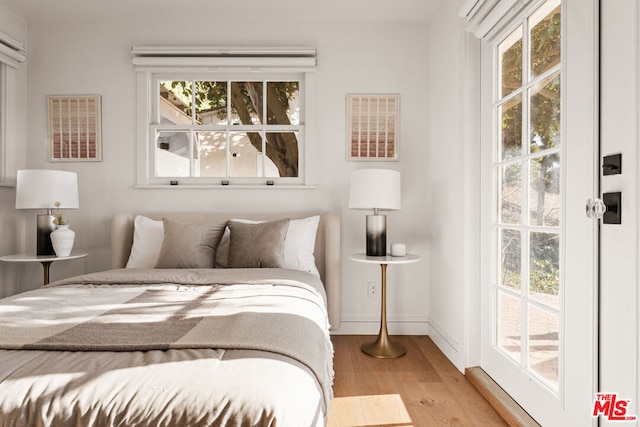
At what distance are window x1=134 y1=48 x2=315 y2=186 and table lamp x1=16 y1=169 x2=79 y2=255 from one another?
0.61m

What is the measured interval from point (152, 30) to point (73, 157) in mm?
1195

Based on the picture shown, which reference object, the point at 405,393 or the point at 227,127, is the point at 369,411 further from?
the point at 227,127

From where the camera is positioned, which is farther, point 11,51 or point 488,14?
point 11,51

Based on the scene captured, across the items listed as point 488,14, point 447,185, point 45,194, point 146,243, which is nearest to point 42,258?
point 45,194

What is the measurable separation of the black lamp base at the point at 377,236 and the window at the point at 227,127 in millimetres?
786

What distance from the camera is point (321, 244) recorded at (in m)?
3.02

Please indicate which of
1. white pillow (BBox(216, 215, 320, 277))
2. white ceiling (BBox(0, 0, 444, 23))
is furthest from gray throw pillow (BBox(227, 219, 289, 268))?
white ceiling (BBox(0, 0, 444, 23))

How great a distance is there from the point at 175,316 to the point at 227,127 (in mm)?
2098

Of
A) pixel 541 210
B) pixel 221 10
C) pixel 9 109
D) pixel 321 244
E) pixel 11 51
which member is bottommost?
pixel 321 244

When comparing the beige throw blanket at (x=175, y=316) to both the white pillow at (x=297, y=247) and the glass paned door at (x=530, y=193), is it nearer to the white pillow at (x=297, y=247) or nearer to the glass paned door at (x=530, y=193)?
the white pillow at (x=297, y=247)

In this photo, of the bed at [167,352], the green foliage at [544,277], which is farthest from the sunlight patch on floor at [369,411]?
the green foliage at [544,277]

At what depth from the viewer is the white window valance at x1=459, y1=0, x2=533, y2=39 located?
1.89m

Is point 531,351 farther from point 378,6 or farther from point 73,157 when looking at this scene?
point 73,157

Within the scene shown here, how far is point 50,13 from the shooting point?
3.04 m
